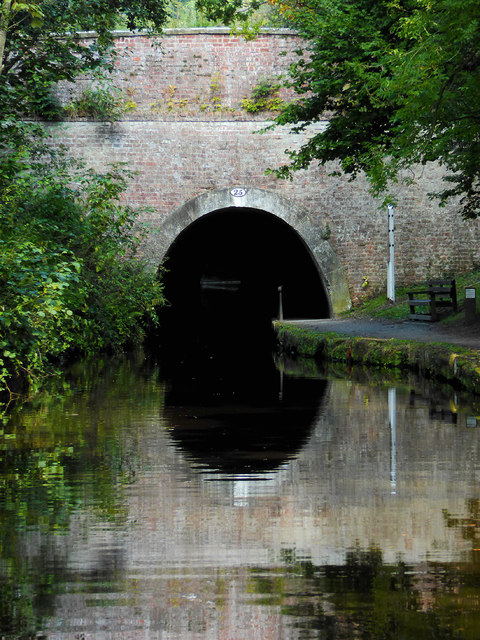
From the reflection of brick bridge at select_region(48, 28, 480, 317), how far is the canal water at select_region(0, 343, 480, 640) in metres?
13.3

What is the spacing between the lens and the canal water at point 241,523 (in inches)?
130

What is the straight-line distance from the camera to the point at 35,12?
10.1 meters

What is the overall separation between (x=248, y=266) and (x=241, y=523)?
37100 millimetres

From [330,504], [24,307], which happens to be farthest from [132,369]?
[330,504]

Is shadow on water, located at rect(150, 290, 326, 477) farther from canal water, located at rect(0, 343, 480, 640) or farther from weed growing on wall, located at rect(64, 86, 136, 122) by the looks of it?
weed growing on wall, located at rect(64, 86, 136, 122)

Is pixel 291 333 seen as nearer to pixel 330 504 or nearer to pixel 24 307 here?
pixel 24 307

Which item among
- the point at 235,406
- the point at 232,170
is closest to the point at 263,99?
the point at 232,170

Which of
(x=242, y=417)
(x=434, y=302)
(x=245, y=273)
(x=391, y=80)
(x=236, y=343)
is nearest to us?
(x=242, y=417)

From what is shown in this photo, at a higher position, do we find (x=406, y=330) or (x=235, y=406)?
(x=406, y=330)

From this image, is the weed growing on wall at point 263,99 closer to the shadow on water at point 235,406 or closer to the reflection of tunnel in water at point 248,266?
the reflection of tunnel in water at point 248,266

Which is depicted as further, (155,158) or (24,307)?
(155,158)

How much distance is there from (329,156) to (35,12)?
29.4ft

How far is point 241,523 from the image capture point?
467 centimetres

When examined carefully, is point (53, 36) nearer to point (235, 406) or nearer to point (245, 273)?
point (235, 406)
